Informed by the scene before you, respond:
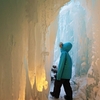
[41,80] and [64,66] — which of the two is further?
[64,66]

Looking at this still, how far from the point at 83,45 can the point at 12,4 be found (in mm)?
2570

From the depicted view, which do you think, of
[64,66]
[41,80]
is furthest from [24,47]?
[64,66]

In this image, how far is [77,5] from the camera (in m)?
5.23

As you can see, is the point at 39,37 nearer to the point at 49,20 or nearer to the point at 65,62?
the point at 49,20

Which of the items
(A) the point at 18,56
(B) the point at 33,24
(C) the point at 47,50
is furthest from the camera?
(C) the point at 47,50

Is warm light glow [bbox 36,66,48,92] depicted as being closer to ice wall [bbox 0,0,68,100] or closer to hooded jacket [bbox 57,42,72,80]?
ice wall [bbox 0,0,68,100]

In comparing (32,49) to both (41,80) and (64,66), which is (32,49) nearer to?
(41,80)

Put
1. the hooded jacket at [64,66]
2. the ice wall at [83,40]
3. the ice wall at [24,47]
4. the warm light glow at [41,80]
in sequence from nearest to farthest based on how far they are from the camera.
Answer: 1. the ice wall at [24,47]
2. the warm light glow at [41,80]
3. the ice wall at [83,40]
4. the hooded jacket at [64,66]

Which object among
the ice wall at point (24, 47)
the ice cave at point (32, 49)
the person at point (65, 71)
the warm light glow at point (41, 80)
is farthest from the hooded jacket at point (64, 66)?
the warm light glow at point (41, 80)

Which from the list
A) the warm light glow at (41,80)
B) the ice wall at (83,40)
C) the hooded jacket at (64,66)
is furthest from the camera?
the hooded jacket at (64,66)

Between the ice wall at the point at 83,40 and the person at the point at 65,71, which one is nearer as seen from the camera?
the ice wall at the point at 83,40

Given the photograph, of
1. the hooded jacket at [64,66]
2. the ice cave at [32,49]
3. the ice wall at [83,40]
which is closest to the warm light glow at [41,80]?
the ice cave at [32,49]

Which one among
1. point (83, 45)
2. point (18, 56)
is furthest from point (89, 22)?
point (18, 56)

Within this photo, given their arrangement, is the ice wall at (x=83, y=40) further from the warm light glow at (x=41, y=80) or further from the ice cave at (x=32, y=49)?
the warm light glow at (x=41, y=80)
